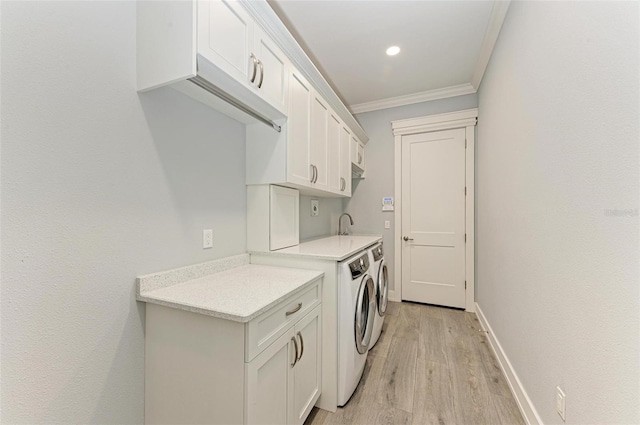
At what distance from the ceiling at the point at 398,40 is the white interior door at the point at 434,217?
26.8 inches

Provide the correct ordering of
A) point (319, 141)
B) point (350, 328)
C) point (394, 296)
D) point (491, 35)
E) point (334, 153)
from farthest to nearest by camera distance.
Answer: point (394, 296), point (334, 153), point (319, 141), point (491, 35), point (350, 328)

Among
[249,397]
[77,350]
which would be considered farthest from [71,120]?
[249,397]

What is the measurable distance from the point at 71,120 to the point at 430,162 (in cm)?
337

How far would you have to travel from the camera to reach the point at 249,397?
0.99 m

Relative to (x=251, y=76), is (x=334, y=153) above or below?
below

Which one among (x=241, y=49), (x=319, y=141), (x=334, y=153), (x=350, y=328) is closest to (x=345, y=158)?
(x=334, y=153)

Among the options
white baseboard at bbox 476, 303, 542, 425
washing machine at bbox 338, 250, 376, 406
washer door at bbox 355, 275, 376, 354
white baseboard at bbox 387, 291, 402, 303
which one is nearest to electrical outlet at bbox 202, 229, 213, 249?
washing machine at bbox 338, 250, 376, 406

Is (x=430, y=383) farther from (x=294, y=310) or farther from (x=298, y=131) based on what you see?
(x=298, y=131)

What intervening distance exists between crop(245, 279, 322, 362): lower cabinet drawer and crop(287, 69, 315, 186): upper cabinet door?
826 mm

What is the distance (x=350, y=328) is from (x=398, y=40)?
241cm

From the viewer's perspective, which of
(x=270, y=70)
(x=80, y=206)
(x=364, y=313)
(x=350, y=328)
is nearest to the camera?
(x=80, y=206)

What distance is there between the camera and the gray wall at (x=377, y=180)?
11.6 ft

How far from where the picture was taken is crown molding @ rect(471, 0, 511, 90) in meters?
1.85

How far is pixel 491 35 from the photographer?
2.15m
